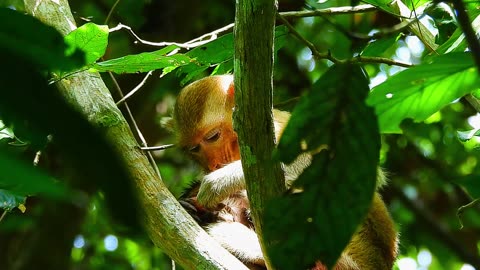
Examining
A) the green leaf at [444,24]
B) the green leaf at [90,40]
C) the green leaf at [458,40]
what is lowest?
the green leaf at [444,24]

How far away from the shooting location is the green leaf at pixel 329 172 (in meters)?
1.47

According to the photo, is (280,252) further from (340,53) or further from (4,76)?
(340,53)

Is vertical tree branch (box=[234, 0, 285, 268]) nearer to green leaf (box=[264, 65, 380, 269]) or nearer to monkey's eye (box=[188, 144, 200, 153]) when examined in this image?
green leaf (box=[264, 65, 380, 269])

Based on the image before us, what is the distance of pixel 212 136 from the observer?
417cm

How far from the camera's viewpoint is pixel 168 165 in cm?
673

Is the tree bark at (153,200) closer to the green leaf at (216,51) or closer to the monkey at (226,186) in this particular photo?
the green leaf at (216,51)

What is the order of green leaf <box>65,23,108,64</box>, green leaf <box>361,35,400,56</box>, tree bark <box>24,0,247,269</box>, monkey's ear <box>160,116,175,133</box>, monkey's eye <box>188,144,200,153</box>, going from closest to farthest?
green leaf <box>65,23,108,64</box> → tree bark <box>24,0,247,269</box> → green leaf <box>361,35,400,56</box> → monkey's eye <box>188,144,200,153</box> → monkey's ear <box>160,116,175,133</box>

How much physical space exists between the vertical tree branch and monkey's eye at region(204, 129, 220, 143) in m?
1.90

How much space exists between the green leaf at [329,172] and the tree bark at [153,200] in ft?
3.29

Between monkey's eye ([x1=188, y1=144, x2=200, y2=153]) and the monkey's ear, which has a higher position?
monkey's eye ([x1=188, y1=144, x2=200, y2=153])

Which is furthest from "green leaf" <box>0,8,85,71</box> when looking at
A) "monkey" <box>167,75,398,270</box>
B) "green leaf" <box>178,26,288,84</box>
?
"green leaf" <box>178,26,288,84</box>

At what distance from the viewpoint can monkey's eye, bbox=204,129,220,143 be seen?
4.16 metres

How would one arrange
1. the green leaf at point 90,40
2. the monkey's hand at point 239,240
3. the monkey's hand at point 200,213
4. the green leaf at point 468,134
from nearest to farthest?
1. the green leaf at point 90,40
2. the green leaf at point 468,134
3. the monkey's hand at point 239,240
4. the monkey's hand at point 200,213

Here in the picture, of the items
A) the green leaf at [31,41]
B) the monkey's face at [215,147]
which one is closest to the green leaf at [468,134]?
the monkey's face at [215,147]
